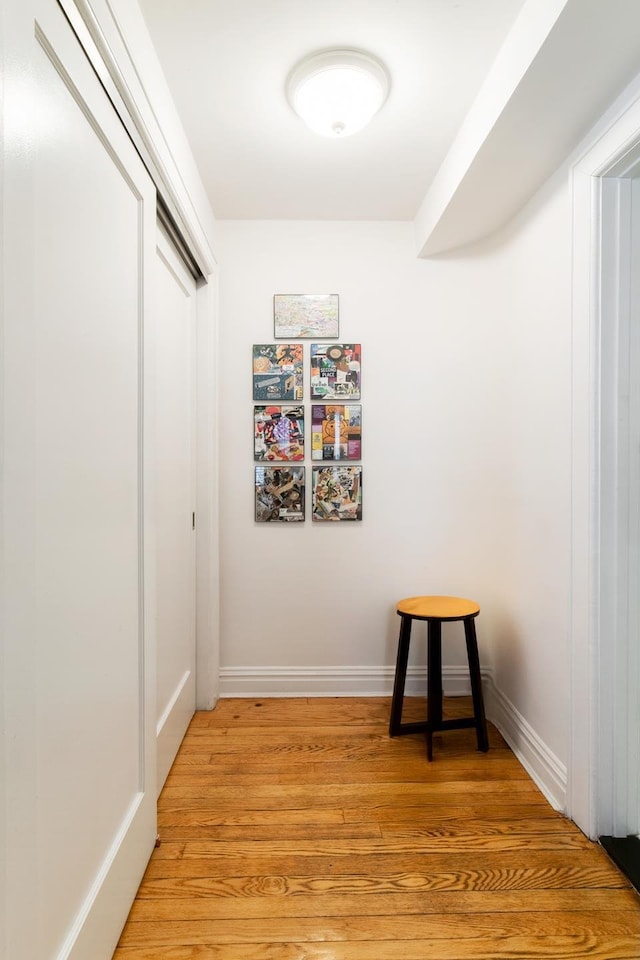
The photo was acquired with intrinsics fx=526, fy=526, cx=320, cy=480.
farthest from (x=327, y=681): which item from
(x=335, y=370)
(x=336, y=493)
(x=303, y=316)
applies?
(x=303, y=316)

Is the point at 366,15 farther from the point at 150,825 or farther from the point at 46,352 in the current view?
the point at 150,825

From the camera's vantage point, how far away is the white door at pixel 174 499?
6.35ft

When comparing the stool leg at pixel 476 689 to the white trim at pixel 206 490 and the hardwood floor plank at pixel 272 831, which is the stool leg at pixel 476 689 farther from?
the white trim at pixel 206 490

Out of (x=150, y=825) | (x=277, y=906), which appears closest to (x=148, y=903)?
(x=150, y=825)

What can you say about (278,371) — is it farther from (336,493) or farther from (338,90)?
(338,90)

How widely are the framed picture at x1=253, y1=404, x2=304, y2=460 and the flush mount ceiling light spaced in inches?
48.5

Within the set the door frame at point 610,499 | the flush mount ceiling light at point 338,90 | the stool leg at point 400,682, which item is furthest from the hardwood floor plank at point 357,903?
the flush mount ceiling light at point 338,90

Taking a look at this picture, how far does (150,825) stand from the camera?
1.58m

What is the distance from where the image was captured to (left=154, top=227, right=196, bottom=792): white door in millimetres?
1935

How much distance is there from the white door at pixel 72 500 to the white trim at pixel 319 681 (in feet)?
3.79

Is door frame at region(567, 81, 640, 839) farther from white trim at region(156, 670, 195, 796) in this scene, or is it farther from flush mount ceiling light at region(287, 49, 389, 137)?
white trim at region(156, 670, 195, 796)

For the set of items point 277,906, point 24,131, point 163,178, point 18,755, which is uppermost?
point 163,178

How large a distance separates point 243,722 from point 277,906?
1075 mm

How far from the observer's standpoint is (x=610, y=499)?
1.63 metres
